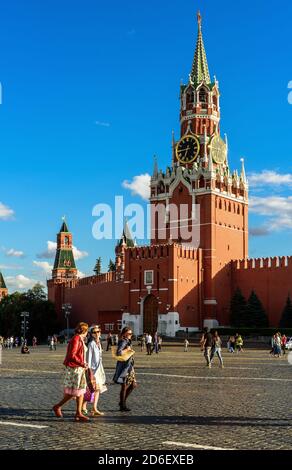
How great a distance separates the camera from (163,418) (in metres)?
10.5

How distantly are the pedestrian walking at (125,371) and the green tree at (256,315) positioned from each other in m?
47.3

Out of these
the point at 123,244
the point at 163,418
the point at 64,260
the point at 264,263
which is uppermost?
the point at 123,244

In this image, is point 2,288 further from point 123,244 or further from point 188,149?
point 188,149

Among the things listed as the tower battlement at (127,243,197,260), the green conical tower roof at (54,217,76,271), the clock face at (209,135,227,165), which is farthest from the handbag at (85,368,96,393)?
the green conical tower roof at (54,217,76,271)

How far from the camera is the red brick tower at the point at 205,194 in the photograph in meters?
62.2

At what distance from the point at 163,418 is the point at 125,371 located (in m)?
1.48

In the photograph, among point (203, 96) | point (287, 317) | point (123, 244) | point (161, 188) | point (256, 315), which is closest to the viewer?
point (287, 317)

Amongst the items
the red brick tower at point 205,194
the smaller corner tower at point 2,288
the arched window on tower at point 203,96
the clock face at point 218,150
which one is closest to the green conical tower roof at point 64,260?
the smaller corner tower at point 2,288

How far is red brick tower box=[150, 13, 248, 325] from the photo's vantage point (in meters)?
62.2

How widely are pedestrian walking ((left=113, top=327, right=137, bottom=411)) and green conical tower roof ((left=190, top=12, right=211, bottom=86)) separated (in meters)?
60.8

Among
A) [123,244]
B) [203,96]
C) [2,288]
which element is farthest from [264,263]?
[2,288]

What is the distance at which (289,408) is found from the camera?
39.0ft

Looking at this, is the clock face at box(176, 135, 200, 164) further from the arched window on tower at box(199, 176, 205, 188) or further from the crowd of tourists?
the crowd of tourists

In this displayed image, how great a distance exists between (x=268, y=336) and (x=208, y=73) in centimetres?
3067
